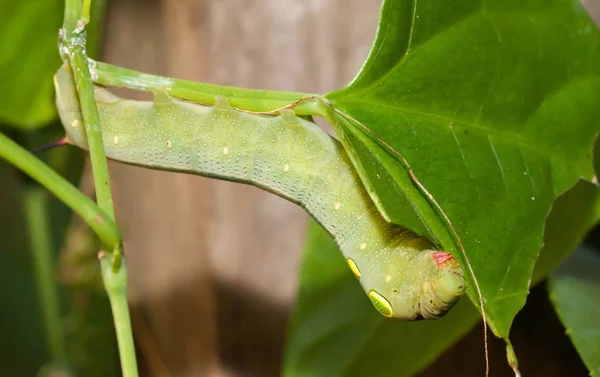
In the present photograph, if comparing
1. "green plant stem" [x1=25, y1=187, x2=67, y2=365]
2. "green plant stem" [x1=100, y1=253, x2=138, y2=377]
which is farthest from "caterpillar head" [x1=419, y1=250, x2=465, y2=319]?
"green plant stem" [x1=25, y1=187, x2=67, y2=365]

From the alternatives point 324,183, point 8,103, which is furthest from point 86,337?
point 324,183

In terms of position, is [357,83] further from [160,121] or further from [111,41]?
[111,41]

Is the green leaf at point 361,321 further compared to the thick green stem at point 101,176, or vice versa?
the green leaf at point 361,321

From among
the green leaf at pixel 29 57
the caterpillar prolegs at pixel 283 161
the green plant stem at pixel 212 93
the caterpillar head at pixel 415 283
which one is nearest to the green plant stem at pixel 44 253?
the green leaf at pixel 29 57

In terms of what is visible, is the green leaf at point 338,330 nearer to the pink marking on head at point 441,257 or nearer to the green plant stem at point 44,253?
the pink marking on head at point 441,257

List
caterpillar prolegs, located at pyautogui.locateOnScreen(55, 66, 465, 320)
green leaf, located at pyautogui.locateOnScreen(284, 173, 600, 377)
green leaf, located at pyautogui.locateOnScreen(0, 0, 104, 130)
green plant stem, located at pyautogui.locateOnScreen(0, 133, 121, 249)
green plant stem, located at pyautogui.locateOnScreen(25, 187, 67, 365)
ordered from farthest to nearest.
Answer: green plant stem, located at pyautogui.locateOnScreen(25, 187, 67, 365), green leaf, located at pyautogui.locateOnScreen(0, 0, 104, 130), green leaf, located at pyautogui.locateOnScreen(284, 173, 600, 377), caterpillar prolegs, located at pyautogui.locateOnScreen(55, 66, 465, 320), green plant stem, located at pyautogui.locateOnScreen(0, 133, 121, 249)

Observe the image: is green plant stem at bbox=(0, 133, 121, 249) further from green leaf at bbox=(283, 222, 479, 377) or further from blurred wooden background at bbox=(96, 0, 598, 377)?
blurred wooden background at bbox=(96, 0, 598, 377)

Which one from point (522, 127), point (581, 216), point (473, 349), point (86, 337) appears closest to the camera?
point (522, 127)
